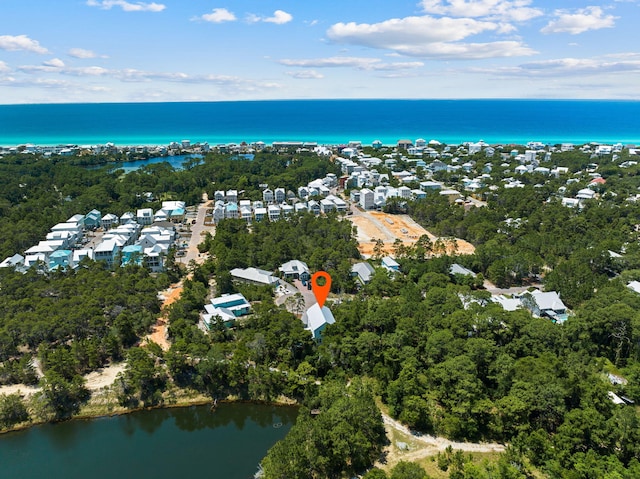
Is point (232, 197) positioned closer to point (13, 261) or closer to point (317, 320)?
point (13, 261)

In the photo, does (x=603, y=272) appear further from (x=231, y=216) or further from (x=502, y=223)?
(x=231, y=216)

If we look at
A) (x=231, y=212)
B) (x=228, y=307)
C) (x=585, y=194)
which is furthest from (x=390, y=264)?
(x=585, y=194)

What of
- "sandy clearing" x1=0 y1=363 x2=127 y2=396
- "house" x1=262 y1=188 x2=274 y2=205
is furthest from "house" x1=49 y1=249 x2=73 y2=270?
"house" x1=262 y1=188 x2=274 y2=205

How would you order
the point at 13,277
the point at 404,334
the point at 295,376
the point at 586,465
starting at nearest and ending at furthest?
the point at 586,465, the point at 295,376, the point at 404,334, the point at 13,277

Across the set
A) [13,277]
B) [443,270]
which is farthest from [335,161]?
[13,277]

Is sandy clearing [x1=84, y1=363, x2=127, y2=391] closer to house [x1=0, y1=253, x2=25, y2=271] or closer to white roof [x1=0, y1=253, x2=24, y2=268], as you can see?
house [x1=0, y1=253, x2=25, y2=271]
